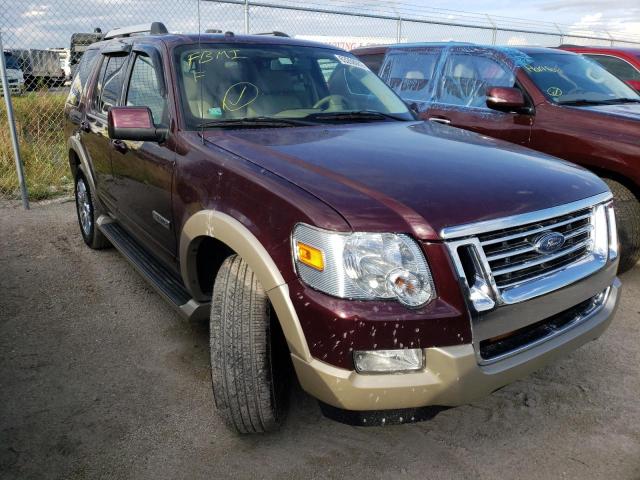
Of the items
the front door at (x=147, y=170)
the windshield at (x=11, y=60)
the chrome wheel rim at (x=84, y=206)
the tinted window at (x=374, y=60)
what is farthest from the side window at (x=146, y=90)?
the windshield at (x=11, y=60)

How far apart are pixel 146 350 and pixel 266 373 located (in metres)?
1.31

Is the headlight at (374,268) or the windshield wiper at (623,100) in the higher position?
the windshield wiper at (623,100)

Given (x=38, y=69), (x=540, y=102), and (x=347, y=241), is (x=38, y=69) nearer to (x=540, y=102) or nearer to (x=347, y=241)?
(x=540, y=102)

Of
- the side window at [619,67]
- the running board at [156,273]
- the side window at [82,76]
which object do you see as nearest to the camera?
the running board at [156,273]

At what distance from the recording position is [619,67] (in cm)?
785

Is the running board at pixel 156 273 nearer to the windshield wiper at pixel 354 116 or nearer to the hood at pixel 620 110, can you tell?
the windshield wiper at pixel 354 116

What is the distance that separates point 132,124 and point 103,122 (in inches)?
50.1

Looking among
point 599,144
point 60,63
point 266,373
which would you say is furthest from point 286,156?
point 60,63

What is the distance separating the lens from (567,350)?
2.20m

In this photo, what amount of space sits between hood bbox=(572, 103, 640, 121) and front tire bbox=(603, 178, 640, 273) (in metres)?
0.50

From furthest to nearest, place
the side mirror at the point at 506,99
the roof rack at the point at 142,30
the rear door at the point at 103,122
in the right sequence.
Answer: the side mirror at the point at 506,99 → the rear door at the point at 103,122 → the roof rack at the point at 142,30

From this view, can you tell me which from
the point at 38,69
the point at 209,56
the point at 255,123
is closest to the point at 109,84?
the point at 209,56

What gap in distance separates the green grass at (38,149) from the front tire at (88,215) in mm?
Result: 2195

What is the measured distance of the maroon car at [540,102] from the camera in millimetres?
4055
